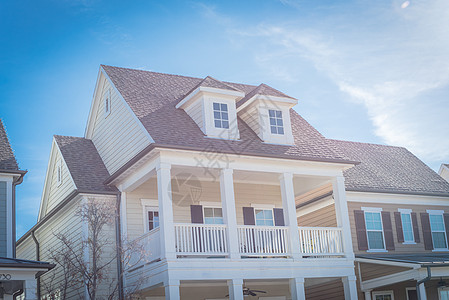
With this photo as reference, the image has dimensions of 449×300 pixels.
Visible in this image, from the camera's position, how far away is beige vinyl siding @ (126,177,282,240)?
18.7m

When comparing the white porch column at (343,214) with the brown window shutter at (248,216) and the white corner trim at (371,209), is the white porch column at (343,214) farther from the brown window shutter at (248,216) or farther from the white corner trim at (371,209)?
the brown window shutter at (248,216)

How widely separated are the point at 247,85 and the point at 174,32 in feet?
23.3

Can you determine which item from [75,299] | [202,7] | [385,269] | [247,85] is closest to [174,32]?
[202,7]

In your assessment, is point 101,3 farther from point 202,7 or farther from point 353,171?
point 353,171

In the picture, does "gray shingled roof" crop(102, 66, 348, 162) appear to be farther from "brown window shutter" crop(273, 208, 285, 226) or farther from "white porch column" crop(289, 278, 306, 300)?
"white porch column" crop(289, 278, 306, 300)

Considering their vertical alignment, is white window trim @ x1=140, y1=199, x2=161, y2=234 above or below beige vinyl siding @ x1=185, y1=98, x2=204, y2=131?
below

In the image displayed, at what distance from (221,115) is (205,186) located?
2.81 metres

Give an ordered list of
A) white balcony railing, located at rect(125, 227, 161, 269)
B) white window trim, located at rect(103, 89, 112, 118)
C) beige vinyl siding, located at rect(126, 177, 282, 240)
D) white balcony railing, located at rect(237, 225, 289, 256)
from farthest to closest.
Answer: white window trim, located at rect(103, 89, 112, 118), beige vinyl siding, located at rect(126, 177, 282, 240), white balcony railing, located at rect(237, 225, 289, 256), white balcony railing, located at rect(125, 227, 161, 269)

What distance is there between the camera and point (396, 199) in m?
22.6

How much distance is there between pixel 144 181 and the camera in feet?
58.9

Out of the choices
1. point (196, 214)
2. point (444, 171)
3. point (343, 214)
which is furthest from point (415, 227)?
point (196, 214)

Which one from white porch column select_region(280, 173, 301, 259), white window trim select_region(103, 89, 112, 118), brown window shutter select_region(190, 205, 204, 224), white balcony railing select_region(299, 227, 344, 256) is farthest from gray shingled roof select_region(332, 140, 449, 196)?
white window trim select_region(103, 89, 112, 118)

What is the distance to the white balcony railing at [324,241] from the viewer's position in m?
18.3

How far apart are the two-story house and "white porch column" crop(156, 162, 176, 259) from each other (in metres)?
0.03
